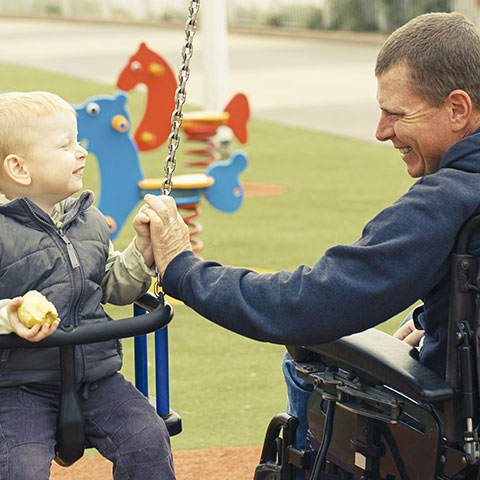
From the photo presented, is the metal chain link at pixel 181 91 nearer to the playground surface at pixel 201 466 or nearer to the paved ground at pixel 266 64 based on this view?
the playground surface at pixel 201 466

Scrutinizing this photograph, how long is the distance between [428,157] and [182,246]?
594mm

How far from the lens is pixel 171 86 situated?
7.51 meters

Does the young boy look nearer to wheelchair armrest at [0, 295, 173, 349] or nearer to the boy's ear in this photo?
the boy's ear

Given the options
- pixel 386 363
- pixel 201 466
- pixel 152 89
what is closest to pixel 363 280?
pixel 386 363

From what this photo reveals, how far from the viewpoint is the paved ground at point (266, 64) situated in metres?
13.1

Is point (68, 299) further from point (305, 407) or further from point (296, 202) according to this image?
point (296, 202)

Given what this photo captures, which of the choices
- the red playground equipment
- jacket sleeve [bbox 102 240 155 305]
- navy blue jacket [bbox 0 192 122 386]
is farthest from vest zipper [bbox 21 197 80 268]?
the red playground equipment

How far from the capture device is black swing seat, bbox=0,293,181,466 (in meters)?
2.38

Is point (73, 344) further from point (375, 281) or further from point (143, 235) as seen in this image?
point (375, 281)

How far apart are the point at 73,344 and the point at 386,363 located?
696 millimetres

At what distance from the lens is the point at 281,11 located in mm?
25438

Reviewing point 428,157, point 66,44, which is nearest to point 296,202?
point 428,157

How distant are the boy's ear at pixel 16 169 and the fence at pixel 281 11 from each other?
59.1ft

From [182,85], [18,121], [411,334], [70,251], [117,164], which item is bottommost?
[117,164]
